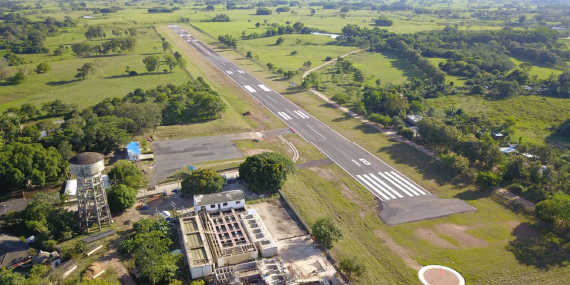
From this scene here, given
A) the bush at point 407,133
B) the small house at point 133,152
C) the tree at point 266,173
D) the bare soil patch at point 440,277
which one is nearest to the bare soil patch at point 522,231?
the bare soil patch at point 440,277

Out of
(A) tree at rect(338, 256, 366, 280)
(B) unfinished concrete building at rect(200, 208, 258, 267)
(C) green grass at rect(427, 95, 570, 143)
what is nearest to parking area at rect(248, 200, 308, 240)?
(B) unfinished concrete building at rect(200, 208, 258, 267)

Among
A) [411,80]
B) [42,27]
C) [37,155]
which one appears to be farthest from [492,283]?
[42,27]

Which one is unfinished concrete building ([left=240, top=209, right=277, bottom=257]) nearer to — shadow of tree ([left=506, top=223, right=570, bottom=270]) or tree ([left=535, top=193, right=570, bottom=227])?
shadow of tree ([left=506, top=223, right=570, bottom=270])

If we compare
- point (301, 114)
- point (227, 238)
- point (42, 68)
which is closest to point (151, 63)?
point (42, 68)

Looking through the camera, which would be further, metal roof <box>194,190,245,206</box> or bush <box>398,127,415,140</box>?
bush <box>398,127,415,140</box>

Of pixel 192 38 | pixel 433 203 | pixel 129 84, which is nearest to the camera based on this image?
pixel 433 203

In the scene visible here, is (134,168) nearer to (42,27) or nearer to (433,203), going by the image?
(433,203)
